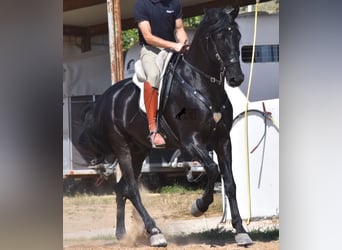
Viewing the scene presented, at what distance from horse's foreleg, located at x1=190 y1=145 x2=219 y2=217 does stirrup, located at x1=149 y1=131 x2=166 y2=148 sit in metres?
0.20

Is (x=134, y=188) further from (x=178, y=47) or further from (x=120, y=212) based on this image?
(x=178, y=47)

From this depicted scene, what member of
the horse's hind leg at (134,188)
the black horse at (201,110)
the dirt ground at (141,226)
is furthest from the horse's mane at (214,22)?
the dirt ground at (141,226)

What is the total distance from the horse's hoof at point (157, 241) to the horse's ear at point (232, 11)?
1473 millimetres

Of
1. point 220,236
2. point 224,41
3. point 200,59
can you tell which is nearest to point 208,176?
point 220,236

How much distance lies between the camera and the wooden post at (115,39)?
450cm

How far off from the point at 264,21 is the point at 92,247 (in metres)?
1.85

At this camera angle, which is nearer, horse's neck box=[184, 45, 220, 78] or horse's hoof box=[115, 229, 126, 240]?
horse's neck box=[184, 45, 220, 78]

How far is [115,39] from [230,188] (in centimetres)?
123

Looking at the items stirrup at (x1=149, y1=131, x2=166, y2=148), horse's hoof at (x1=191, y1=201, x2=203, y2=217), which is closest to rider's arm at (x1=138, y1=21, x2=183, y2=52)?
stirrup at (x1=149, y1=131, x2=166, y2=148)

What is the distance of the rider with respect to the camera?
14.3 ft

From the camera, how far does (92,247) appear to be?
447cm

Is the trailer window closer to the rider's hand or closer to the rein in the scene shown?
the rein

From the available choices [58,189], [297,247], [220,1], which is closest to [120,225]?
[58,189]

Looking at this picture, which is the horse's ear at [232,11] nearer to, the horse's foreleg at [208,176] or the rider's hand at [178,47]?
the rider's hand at [178,47]
